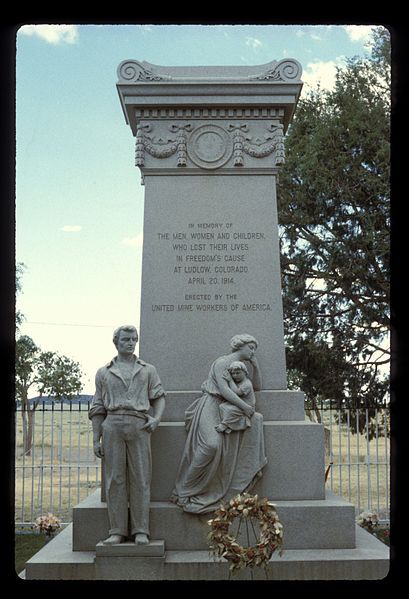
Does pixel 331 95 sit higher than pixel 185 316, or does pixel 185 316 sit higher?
pixel 331 95

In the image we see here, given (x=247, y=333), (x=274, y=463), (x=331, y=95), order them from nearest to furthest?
1. (x=274, y=463)
2. (x=247, y=333)
3. (x=331, y=95)

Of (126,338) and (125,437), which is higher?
(126,338)

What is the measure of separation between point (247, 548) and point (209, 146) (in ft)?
16.1

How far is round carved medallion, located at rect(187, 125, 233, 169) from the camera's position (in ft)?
28.3

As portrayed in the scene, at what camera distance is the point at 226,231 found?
332 inches

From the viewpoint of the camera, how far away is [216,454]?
7199 mm

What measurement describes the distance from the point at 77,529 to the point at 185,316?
8.46ft

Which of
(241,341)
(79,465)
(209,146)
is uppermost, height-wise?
(209,146)

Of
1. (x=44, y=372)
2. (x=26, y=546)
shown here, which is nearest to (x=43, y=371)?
(x=44, y=372)

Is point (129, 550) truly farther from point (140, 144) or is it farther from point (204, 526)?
point (140, 144)

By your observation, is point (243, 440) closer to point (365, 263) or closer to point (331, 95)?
point (365, 263)

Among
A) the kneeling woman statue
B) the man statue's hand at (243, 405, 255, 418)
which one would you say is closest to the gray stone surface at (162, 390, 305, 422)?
the kneeling woman statue
